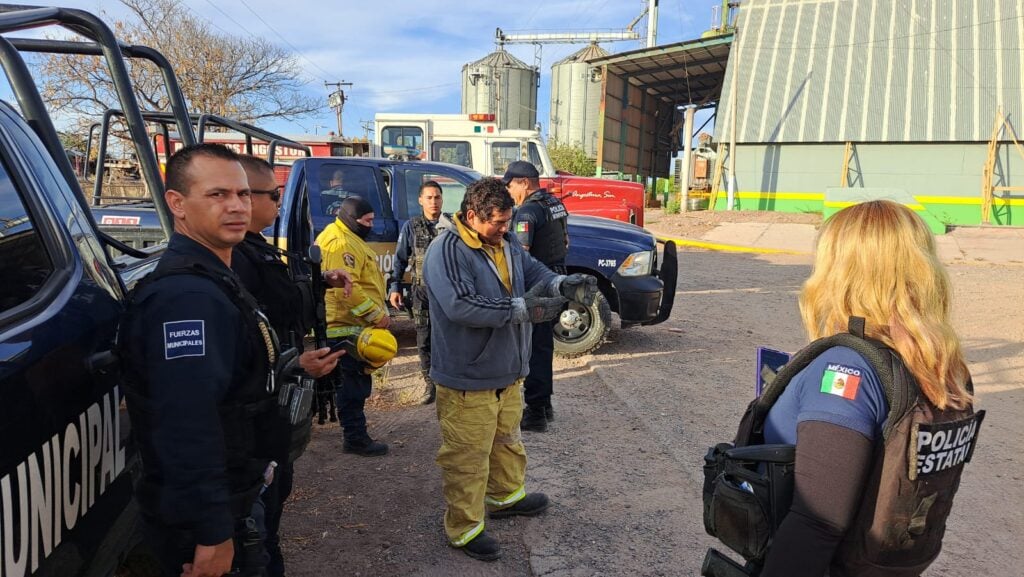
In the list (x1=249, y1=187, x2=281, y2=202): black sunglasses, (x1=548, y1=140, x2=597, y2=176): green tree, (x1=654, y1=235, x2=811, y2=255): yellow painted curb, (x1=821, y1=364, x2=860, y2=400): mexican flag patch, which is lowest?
(x1=654, y1=235, x2=811, y2=255): yellow painted curb

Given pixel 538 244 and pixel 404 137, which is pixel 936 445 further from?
pixel 404 137

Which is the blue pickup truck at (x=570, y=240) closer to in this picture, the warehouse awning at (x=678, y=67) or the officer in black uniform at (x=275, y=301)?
the officer in black uniform at (x=275, y=301)

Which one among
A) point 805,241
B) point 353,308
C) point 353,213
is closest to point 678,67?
point 805,241

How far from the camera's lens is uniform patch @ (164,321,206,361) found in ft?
4.93

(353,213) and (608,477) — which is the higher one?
(353,213)

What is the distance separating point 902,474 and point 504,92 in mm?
32317

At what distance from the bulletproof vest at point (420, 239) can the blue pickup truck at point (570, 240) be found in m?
1.16

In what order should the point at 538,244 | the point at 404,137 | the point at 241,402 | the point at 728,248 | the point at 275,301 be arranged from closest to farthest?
the point at 241,402
the point at 275,301
the point at 538,244
the point at 404,137
the point at 728,248

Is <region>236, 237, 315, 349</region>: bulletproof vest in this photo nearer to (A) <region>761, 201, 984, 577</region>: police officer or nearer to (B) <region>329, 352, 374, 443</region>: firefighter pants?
(B) <region>329, 352, 374, 443</region>: firefighter pants

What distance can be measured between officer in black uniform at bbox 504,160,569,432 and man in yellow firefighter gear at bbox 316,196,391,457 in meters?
1.06

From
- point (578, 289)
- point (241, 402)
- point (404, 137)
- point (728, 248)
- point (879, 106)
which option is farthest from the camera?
point (879, 106)

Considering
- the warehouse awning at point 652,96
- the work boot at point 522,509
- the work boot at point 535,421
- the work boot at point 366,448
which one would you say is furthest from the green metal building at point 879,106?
the work boot at point 522,509

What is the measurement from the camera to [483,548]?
304 cm

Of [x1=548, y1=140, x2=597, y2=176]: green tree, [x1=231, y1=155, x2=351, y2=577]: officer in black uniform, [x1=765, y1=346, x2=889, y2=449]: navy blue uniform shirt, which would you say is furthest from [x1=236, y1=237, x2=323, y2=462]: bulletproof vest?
[x1=548, y1=140, x2=597, y2=176]: green tree
